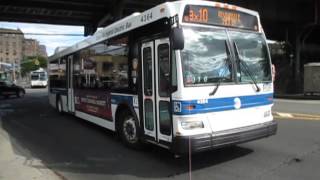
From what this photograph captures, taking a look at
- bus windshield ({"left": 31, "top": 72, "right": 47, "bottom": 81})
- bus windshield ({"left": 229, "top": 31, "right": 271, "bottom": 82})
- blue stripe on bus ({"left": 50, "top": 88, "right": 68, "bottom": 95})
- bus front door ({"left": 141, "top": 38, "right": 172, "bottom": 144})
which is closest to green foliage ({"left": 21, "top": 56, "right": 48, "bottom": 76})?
bus windshield ({"left": 31, "top": 72, "right": 47, "bottom": 81})

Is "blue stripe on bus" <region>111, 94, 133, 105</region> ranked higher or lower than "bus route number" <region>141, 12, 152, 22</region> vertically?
lower

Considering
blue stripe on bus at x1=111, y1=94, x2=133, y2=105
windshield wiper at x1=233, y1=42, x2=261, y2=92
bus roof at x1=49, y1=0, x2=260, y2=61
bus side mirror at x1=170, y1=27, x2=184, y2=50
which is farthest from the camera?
blue stripe on bus at x1=111, y1=94, x2=133, y2=105

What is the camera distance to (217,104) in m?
7.36

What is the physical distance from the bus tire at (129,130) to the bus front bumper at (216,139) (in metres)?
1.84

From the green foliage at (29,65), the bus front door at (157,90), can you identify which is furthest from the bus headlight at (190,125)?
the green foliage at (29,65)

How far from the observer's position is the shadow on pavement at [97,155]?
25.5 feet

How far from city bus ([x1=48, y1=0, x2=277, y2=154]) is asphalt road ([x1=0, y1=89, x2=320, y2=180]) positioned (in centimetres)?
45

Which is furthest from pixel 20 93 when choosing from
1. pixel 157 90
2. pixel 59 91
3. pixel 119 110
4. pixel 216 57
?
pixel 216 57

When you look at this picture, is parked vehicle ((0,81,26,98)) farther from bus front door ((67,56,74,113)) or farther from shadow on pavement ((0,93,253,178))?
shadow on pavement ((0,93,253,178))

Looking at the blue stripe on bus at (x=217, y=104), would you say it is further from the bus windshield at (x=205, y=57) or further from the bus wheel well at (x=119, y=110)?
the bus wheel well at (x=119, y=110)

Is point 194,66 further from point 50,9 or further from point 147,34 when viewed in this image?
point 50,9

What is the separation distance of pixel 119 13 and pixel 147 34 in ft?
93.1

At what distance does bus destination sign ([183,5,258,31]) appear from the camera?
741cm

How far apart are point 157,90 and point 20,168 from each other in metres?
2.88
